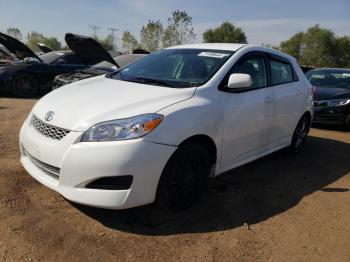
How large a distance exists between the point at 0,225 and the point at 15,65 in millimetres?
8011

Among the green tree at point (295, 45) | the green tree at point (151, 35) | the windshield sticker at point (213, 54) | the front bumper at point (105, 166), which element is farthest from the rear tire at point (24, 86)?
the green tree at point (295, 45)

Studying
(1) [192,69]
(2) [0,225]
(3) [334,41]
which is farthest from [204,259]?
(3) [334,41]

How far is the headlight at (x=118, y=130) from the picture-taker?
10.9 ft

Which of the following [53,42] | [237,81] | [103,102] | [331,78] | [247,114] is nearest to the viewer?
[103,102]

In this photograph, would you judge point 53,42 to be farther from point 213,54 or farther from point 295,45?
point 213,54

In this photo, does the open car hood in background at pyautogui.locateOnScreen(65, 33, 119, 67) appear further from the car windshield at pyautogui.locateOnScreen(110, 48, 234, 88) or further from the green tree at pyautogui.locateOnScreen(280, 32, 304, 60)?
the green tree at pyautogui.locateOnScreen(280, 32, 304, 60)

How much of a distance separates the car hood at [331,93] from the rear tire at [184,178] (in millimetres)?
5966

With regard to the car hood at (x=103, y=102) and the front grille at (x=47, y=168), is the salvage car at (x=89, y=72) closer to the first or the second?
the car hood at (x=103, y=102)

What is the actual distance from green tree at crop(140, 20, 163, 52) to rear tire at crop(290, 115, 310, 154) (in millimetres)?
28271

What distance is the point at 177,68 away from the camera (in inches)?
183

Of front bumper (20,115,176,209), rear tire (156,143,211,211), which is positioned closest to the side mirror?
rear tire (156,143,211,211)

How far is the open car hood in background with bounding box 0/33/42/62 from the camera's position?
977 centimetres

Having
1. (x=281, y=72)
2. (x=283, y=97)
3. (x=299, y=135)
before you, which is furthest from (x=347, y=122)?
(x=283, y=97)

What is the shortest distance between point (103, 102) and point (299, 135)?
373cm
